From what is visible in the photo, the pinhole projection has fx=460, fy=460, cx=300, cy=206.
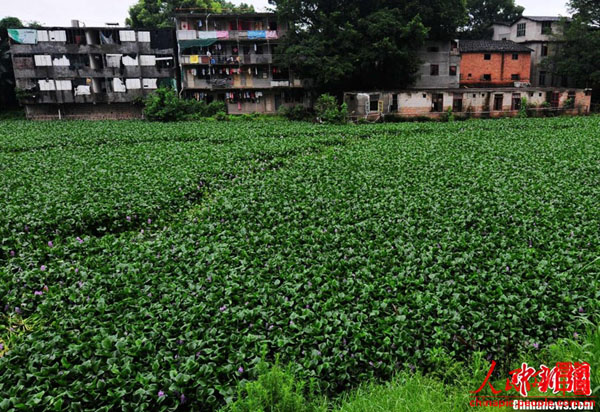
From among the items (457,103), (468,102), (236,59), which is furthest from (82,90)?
(468,102)

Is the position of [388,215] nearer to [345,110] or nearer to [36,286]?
[36,286]

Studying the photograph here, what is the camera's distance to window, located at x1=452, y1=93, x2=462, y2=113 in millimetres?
39875

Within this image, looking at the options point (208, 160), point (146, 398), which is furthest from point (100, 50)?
point (146, 398)

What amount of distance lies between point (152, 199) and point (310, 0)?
99.3ft

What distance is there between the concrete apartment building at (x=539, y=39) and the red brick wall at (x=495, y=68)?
99.3 inches

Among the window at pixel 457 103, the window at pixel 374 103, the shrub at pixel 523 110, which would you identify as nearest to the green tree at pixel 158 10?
the window at pixel 374 103

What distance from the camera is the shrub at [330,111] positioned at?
35.1 metres

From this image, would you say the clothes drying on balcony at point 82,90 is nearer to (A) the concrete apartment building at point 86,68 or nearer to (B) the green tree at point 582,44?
(A) the concrete apartment building at point 86,68

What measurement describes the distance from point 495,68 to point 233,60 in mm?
24687

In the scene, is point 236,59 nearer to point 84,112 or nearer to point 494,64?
point 84,112

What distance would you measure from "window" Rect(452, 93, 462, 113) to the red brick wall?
524cm

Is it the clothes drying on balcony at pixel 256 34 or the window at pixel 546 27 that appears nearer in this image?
the clothes drying on balcony at pixel 256 34

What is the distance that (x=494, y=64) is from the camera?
43531mm

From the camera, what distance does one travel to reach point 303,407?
5.02 meters
